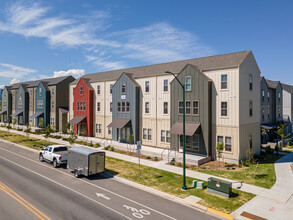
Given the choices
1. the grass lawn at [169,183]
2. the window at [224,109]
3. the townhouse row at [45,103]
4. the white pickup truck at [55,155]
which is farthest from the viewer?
the townhouse row at [45,103]

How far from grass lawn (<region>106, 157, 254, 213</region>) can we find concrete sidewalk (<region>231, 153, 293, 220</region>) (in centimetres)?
54

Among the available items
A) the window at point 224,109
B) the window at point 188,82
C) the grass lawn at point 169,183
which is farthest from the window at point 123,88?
the window at point 224,109

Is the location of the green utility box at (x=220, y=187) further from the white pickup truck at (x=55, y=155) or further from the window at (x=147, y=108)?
the window at (x=147, y=108)

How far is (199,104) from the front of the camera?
85.8 ft

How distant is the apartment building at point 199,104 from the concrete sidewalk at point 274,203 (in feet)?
21.1

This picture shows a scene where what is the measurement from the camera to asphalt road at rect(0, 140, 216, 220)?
1241 centimetres

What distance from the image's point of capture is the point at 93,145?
34.6 m

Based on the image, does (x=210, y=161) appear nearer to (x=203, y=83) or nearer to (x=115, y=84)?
(x=203, y=83)

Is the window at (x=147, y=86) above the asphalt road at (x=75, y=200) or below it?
above

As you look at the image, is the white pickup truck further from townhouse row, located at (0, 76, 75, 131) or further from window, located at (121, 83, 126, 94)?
townhouse row, located at (0, 76, 75, 131)

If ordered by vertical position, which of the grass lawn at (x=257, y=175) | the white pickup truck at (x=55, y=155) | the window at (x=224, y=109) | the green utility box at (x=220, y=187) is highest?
the window at (x=224, y=109)

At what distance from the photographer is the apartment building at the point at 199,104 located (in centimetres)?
2427

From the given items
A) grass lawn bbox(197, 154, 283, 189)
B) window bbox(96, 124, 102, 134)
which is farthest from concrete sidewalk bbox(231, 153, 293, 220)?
window bbox(96, 124, 102, 134)

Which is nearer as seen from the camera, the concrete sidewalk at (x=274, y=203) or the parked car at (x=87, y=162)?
the concrete sidewalk at (x=274, y=203)
